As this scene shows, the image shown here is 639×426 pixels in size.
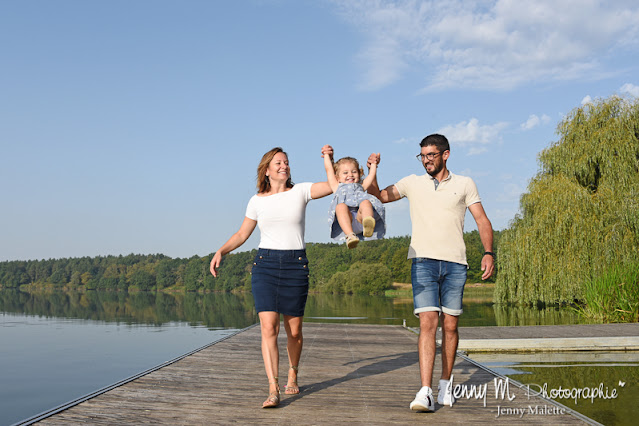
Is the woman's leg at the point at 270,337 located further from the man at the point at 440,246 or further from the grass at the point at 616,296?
the grass at the point at 616,296

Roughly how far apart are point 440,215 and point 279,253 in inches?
44.3

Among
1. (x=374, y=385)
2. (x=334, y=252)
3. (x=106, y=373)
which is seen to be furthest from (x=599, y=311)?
(x=334, y=252)

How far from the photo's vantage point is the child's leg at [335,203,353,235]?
135 inches

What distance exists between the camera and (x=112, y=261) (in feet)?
360

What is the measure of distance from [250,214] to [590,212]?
556 inches

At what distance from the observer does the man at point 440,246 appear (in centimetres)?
365

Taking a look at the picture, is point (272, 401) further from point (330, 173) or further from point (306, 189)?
point (330, 173)

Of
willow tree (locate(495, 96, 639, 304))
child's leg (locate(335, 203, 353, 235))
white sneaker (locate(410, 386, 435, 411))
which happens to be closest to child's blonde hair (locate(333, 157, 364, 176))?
child's leg (locate(335, 203, 353, 235))

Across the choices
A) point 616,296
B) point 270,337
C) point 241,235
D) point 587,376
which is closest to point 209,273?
point 616,296

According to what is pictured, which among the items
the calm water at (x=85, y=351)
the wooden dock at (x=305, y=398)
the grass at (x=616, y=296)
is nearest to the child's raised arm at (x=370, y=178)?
the wooden dock at (x=305, y=398)

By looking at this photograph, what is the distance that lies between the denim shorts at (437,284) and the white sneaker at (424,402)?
1.67ft

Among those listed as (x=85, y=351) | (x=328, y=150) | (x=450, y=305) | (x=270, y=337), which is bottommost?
(x=85, y=351)

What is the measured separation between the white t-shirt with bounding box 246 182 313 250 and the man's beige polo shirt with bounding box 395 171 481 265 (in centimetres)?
76

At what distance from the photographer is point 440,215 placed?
3.70m
